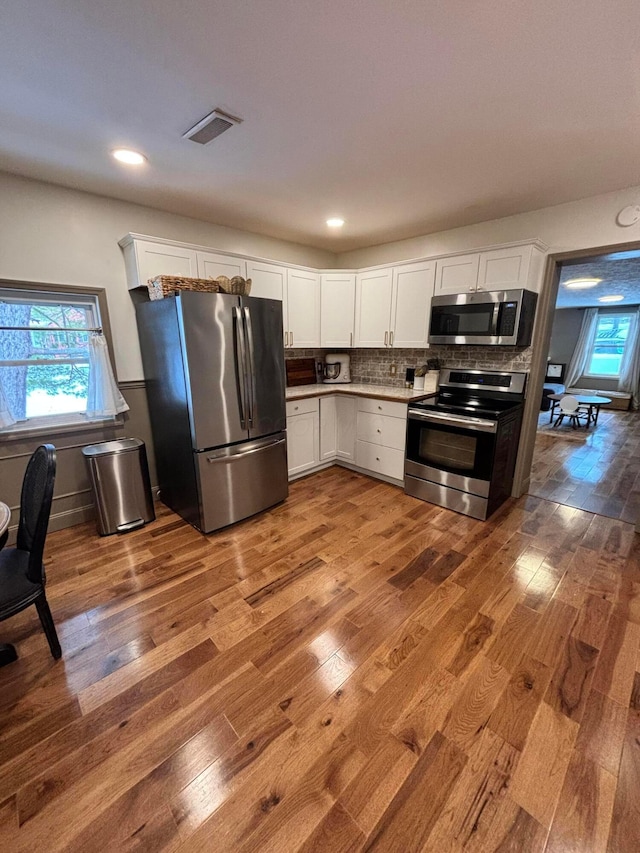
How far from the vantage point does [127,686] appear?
1.51m

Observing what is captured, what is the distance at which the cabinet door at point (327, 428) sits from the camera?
377cm

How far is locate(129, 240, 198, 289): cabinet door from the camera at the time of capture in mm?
2648

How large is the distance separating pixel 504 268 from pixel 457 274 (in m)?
0.40

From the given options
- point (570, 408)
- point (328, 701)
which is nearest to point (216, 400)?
point (328, 701)

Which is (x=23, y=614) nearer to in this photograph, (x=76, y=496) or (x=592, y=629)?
(x=76, y=496)

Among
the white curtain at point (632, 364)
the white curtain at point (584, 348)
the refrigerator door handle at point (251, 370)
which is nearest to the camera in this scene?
the refrigerator door handle at point (251, 370)

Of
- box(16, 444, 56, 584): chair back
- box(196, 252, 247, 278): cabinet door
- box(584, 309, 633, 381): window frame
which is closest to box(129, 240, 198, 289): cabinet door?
box(196, 252, 247, 278): cabinet door

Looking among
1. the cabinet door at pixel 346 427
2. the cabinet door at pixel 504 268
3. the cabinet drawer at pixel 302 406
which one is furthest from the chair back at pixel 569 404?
the cabinet drawer at pixel 302 406

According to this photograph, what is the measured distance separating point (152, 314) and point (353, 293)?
223cm

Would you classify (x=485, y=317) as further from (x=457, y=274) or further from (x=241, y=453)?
(x=241, y=453)

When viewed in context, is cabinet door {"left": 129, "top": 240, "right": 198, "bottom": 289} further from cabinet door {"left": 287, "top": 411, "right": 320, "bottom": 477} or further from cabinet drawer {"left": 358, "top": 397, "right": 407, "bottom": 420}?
cabinet drawer {"left": 358, "top": 397, "right": 407, "bottom": 420}

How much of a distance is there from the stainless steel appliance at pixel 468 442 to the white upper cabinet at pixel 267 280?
1864 mm

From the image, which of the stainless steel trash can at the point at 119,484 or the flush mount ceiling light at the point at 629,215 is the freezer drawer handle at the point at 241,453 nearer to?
the stainless steel trash can at the point at 119,484

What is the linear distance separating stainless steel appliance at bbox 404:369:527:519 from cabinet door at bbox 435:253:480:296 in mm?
802
